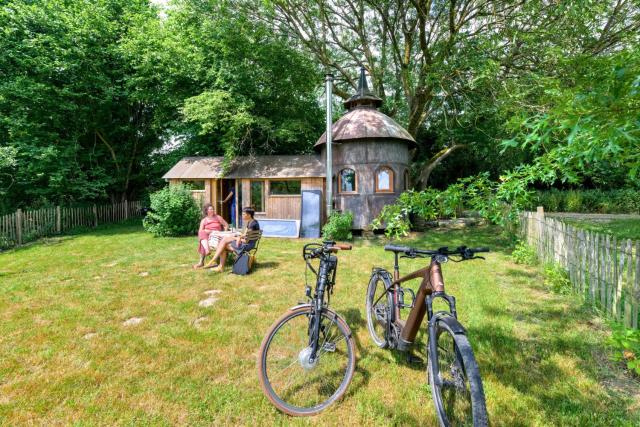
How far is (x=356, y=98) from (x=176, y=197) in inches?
382

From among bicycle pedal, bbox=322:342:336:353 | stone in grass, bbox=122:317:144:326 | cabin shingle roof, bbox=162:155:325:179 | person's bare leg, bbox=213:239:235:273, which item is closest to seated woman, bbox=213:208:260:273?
person's bare leg, bbox=213:239:235:273

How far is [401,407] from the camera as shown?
8.82 feet

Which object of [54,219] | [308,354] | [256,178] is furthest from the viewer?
[256,178]

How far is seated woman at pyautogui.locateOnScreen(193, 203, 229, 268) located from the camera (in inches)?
307

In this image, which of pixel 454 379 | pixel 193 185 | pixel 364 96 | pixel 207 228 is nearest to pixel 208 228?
pixel 207 228

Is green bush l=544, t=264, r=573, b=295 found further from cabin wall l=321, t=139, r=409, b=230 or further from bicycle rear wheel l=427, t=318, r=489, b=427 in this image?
cabin wall l=321, t=139, r=409, b=230

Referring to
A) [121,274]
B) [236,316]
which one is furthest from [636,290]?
[121,274]

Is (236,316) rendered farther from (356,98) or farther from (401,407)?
(356,98)

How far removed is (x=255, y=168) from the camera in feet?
50.9

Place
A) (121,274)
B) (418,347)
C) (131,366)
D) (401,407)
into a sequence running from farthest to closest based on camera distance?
1. (121,274)
2. (418,347)
3. (131,366)
4. (401,407)

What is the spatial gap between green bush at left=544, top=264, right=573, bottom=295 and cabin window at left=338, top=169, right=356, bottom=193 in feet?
28.6

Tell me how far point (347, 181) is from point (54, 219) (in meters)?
13.9

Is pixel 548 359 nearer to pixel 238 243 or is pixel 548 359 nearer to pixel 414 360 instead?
pixel 414 360

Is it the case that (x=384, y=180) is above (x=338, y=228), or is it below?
above
